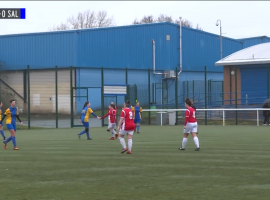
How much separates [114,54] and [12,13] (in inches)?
1490

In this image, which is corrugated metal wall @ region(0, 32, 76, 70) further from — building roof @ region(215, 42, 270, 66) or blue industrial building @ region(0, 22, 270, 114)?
building roof @ region(215, 42, 270, 66)

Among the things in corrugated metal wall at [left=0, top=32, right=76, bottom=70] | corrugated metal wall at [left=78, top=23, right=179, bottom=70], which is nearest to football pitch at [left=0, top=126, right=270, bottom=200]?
corrugated metal wall at [left=0, top=32, right=76, bottom=70]

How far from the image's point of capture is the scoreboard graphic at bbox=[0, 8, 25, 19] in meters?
17.1

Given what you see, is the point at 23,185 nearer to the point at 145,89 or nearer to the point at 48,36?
the point at 145,89

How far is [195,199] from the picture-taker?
32.0 ft

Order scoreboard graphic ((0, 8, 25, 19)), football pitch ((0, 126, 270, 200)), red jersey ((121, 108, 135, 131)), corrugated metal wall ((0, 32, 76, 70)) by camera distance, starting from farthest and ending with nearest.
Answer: corrugated metal wall ((0, 32, 76, 70)), red jersey ((121, 108, 135, 131)), scoreboard graphic ((0, 8, 25, 19)), football pitch ((0, 126, 270, 200))

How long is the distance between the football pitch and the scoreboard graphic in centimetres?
440

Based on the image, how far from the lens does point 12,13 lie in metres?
17.4

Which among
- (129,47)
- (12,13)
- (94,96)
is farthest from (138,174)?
(129,47)

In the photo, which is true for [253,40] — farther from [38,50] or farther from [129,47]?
[38,50]

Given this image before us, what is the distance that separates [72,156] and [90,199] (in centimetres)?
757

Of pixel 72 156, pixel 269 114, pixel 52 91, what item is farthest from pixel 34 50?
pixel 72 156

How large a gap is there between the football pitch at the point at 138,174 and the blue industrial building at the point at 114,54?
30.0 m

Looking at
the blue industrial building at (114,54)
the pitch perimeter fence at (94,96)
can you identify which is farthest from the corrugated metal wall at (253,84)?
the blue industrial building at (114,54)
